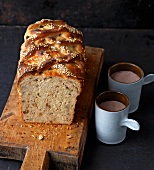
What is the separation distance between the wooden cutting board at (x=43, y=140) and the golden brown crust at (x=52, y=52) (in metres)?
0.23

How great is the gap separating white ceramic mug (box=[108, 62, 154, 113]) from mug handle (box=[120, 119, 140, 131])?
21cm

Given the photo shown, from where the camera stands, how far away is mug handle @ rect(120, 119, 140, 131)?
2084mm

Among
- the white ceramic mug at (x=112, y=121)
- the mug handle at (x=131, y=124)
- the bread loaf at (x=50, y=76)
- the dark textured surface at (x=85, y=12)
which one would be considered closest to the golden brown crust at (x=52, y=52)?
the bread loaf at (x=50, y=76)

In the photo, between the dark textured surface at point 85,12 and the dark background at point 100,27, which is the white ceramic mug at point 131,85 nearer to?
the dark background at point 100,27

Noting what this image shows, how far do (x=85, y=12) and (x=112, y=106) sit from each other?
96 centimetres

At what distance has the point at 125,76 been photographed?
7.75ft

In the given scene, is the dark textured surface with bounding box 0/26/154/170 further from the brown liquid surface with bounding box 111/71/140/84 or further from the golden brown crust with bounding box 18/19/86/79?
the golden brown crust with bounding box 18/19/86/79

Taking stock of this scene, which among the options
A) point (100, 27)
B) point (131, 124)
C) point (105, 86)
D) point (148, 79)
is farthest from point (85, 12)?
point (131, 124)

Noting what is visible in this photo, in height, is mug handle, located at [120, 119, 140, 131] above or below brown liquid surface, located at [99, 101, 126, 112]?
below

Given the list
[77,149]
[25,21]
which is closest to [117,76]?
[77,149]

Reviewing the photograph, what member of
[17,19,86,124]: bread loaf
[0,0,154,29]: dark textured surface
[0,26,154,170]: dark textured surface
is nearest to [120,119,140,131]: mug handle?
[0,26,154,170]: dark textured surface

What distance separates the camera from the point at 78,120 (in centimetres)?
219

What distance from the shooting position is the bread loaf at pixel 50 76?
2.07m

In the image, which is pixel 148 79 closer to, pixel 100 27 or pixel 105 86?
pixel 105 86
